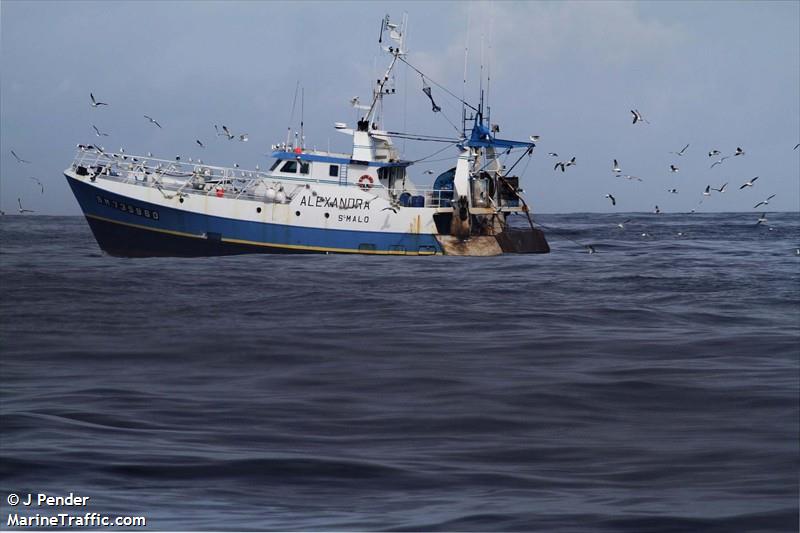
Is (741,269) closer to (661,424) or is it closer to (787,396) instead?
(787,396)

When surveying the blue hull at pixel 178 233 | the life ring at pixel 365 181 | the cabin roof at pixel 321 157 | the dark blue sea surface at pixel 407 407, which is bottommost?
the dark blue sea surface at pixel 407 407

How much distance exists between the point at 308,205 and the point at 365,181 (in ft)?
10.1

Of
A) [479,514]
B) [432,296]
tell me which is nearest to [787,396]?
[479,514]

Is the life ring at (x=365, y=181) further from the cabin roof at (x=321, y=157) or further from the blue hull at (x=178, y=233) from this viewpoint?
the blue hull at (x=178, y=233)

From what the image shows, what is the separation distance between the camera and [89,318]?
61.7 feet

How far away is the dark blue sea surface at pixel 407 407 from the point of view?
7617 mm

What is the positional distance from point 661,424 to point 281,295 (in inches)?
542

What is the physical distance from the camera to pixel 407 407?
36.4ft

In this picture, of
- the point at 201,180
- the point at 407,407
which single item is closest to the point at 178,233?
the point at 201,180

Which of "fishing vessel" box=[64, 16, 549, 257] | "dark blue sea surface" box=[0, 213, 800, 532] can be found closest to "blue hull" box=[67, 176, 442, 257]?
"fishing vessel" box=[64, 16, 549, 257]

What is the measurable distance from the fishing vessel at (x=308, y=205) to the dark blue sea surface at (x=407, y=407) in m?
9.00

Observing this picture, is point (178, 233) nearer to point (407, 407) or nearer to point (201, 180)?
point (201, 180)

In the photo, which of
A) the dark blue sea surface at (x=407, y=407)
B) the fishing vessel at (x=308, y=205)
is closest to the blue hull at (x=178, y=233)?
the fishing vessel at (x=308, y=205)

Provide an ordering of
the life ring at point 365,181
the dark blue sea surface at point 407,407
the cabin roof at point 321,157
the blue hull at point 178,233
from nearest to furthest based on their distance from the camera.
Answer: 1. the dark blue sea surface at point 407,407
2. the blue hull at point 178,233
3. the cabin roof at point 321,157
4. the life ring at point 365,181
